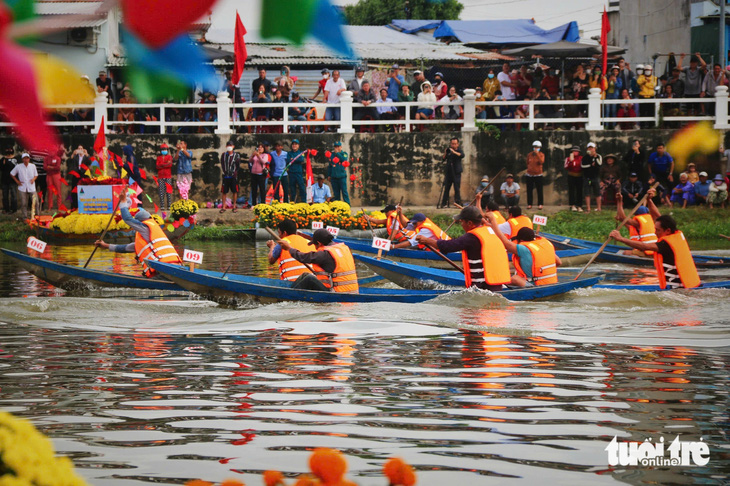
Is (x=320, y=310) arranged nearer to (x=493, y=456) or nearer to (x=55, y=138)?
(x=493, y=456)

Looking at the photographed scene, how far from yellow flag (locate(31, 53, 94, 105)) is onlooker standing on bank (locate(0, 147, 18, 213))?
2247 cm

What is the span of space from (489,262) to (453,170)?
11.7 meters

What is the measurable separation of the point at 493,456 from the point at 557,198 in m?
20.0

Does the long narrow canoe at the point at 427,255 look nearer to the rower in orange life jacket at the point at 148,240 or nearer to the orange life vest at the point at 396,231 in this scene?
the orange life vest at the point at 396,231

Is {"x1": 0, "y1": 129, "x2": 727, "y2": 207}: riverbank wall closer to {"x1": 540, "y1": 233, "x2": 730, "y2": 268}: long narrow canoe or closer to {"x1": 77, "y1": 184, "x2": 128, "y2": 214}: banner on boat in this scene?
{"x1": 77, "y1": 184, "x2": 128, "y2": 214}: banner on boat

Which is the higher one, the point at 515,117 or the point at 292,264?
the point at 515,117

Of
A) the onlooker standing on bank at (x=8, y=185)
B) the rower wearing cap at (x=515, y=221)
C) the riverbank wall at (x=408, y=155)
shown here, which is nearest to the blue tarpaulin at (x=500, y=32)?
the riverbank wall at (x=408, y=155)

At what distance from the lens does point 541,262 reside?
13.2 meters

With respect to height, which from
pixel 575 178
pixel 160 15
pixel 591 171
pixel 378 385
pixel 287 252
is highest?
pixel 160 15

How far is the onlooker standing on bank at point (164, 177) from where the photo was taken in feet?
77.0

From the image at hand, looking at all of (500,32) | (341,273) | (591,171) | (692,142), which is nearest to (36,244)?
(341,273)

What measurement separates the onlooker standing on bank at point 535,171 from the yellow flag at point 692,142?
133 inches

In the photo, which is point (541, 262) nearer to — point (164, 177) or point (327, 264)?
point (327, 264)

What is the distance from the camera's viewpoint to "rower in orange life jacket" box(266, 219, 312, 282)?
12.7 metres
